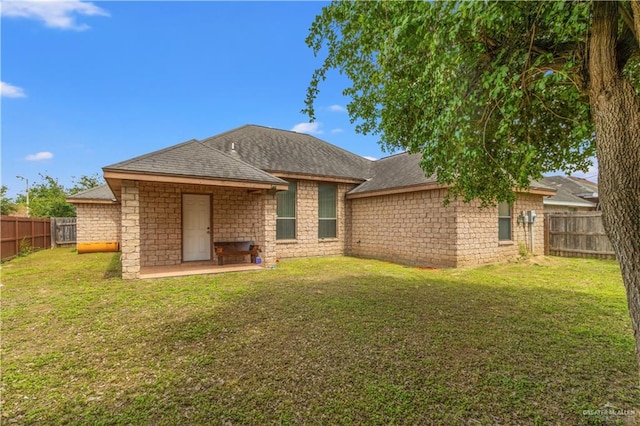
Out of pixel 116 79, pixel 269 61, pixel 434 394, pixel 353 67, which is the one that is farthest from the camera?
pixel 116 79

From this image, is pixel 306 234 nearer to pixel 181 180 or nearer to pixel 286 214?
pixel 286 214

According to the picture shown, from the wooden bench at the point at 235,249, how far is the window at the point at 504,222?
848cm

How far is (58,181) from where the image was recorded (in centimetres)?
3369

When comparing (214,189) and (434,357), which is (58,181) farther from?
(434,357)

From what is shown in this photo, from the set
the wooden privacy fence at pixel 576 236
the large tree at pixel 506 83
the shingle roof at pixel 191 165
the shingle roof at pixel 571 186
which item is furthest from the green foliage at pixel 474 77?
the shingle roof at pixel 571 186

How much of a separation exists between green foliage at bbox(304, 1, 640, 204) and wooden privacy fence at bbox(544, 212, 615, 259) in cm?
940

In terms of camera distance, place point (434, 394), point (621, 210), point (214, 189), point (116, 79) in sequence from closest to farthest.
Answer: point (621, 210) → point (434, 394) → point (214, 189) → point (116, 79)

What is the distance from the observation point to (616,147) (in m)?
2.30

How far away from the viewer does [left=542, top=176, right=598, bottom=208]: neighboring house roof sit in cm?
1688

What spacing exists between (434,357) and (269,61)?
1233 centimetres

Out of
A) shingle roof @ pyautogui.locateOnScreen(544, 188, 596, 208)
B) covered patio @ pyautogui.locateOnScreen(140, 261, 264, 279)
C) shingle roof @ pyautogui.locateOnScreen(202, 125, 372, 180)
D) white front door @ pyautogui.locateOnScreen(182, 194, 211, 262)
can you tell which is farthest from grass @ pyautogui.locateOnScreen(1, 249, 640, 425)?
shingle roof @ pyautogui.locateOnScreen(544, 188, 596, 208)

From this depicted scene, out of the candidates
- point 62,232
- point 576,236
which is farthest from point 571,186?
point 62,232

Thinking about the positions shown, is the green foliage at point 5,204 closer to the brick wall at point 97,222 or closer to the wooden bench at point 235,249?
the brick wall at point 97,222

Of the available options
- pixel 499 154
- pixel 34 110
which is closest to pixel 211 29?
pixel 499 154
